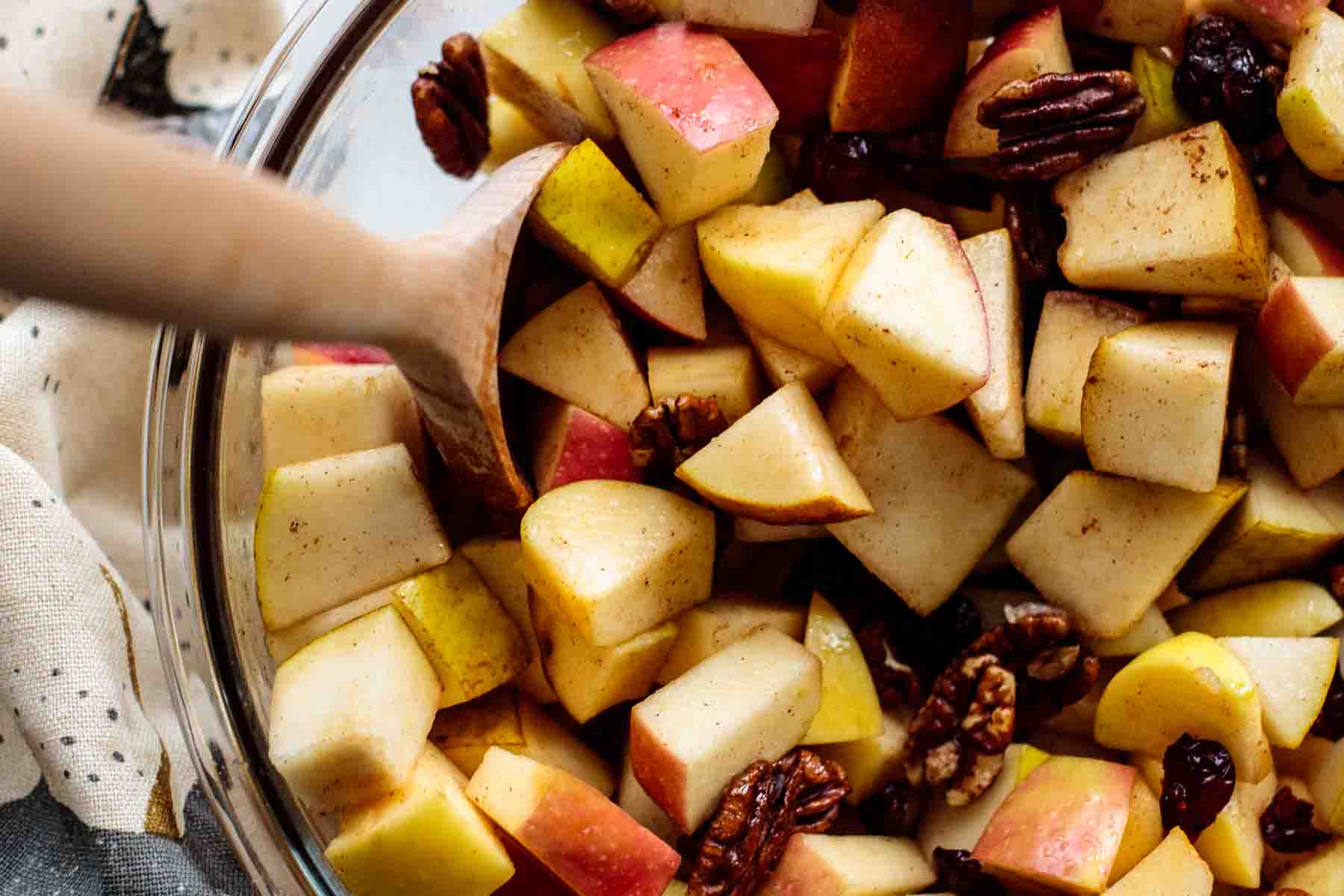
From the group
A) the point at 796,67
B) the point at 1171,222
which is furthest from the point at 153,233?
the point at 1171,222

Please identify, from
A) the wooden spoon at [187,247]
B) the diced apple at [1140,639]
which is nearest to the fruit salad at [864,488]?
the diced apple at [1140,639]

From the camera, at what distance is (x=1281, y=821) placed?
4.19 feet

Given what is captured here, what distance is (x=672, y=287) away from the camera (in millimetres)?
1321

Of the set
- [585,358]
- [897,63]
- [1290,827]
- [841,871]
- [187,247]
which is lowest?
[1290,827]

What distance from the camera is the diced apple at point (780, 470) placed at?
1.18 m

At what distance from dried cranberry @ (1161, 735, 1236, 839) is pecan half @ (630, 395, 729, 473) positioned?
22.7 inches

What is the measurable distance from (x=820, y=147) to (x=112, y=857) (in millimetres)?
1089

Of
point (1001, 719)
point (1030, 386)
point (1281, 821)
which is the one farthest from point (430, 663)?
point (1281, 821)

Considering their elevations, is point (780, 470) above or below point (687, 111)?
below

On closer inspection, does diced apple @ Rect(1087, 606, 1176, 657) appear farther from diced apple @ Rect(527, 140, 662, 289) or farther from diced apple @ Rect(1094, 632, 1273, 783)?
diced apple @ Rect(527, 140, 662, 289)

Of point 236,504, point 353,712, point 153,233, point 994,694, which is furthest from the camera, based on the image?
point 236,504

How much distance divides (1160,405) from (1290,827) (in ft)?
1.57

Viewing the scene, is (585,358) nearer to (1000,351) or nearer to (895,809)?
(1000,351)

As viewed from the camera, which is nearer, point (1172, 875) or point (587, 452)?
point (1172, 875)
